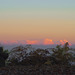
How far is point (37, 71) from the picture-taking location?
29.0ft

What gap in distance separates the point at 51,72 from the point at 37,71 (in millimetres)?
593

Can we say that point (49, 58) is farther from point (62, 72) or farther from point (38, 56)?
point (62, 72)

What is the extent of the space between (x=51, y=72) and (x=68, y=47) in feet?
15.0

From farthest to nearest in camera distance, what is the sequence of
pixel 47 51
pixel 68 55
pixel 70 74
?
pixel 47 51, pixel 68 55, pixel 70 74

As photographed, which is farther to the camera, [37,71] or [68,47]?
[68,47]

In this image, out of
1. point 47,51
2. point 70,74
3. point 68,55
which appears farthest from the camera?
point 47,51

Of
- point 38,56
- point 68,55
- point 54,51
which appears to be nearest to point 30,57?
point 38,56

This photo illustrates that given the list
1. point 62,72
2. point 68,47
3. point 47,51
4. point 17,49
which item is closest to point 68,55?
point 68,47

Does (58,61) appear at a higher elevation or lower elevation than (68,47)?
lower

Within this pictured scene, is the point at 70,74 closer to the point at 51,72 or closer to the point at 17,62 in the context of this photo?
the point at 51,72

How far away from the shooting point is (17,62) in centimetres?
1349

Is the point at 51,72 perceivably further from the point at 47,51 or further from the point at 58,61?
the point at 47,51

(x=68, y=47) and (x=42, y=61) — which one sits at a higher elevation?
(x=68, y=47)

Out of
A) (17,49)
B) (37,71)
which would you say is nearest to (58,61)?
(17,49)
